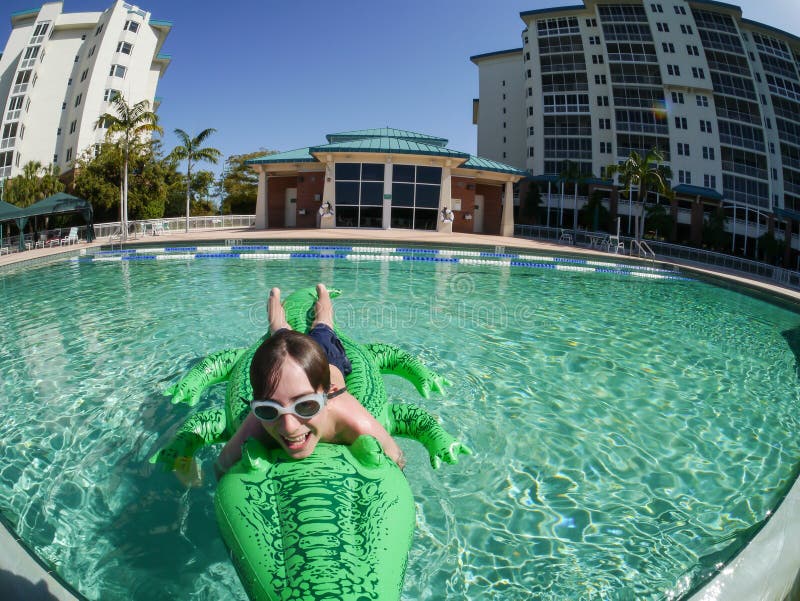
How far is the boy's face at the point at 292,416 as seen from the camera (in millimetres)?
1992

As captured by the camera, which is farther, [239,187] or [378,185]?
[239,187]

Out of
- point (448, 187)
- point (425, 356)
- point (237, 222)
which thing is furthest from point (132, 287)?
point (237, 222)

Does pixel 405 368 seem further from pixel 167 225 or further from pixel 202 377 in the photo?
pixel 167 225

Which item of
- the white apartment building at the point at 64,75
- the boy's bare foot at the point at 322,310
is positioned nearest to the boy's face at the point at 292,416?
the boy's bare foot at the point at 322,310

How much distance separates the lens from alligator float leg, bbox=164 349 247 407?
397 cm

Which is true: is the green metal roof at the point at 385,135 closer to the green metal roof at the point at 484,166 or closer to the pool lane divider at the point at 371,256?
the green metal roof at the point at 484,166

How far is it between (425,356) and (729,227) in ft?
152

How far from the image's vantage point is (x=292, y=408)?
199 cm

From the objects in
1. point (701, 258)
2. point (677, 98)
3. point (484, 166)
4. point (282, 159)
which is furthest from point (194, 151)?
point (677, 98)

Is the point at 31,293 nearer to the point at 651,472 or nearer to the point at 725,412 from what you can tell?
the point at 651,472

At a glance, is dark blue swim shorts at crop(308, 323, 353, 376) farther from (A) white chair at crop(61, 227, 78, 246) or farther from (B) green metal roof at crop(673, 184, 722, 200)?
(B) green metal roof at crop(673, 184, 722, 200)

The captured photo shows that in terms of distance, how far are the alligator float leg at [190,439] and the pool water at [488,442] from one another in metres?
0.45

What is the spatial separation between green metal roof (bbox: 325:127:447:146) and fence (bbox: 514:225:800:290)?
29.2 ft

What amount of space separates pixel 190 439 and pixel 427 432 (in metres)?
1.59
